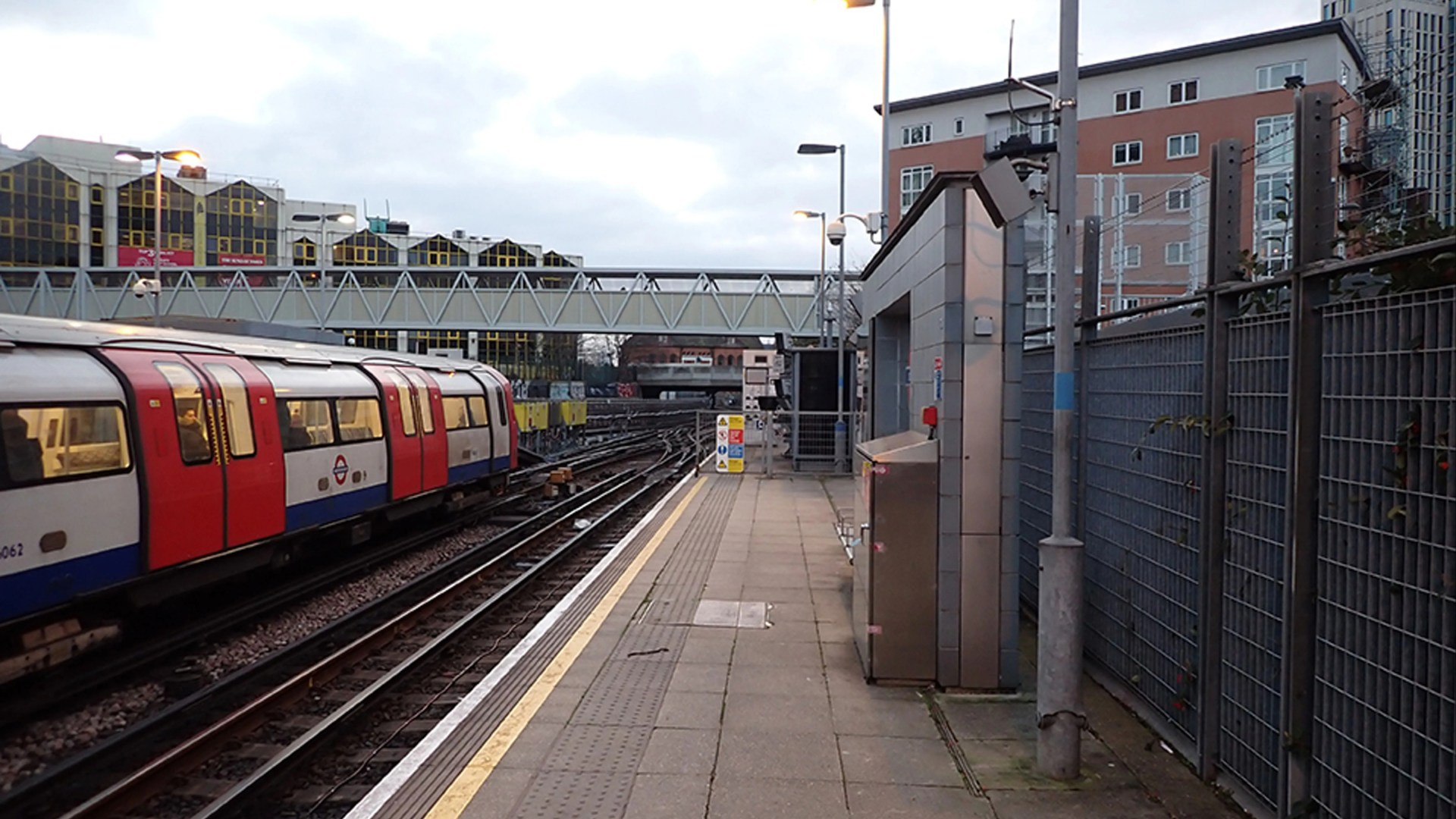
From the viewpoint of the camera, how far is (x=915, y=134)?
169ft

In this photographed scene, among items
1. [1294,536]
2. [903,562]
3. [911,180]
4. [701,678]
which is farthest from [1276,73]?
[1294,536]

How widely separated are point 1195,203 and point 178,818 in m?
9.42

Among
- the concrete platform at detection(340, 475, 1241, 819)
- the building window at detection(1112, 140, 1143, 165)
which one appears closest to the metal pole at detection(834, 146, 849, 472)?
the concrete platform at detection(340, 475, 1241, 819)

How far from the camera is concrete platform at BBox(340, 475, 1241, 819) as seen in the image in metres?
5.14

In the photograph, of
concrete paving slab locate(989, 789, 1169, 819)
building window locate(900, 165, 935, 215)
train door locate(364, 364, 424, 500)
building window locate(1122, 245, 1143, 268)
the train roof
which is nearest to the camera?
concrete paving slab locate(989, 789, 1169, 819)

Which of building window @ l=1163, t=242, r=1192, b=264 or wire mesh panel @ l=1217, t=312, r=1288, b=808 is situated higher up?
building window @ l=1163, t=242, r=1192, b=264

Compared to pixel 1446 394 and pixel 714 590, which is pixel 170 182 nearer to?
pixel 714 590

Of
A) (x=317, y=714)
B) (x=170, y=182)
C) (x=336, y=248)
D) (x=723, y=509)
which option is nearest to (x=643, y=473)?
(x=723, y=509)

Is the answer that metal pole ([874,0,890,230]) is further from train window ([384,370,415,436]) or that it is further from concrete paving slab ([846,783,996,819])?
concrete paving slab ([846,783,996,819])

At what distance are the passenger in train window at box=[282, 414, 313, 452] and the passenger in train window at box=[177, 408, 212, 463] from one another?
1.68 m

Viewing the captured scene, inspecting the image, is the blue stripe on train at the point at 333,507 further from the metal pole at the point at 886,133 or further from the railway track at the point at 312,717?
the metal pole at the point at 886,133

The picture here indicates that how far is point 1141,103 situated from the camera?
44.5m

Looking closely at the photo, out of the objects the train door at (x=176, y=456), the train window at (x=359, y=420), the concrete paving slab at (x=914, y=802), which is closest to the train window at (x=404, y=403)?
the train window at (x=359, y=420)

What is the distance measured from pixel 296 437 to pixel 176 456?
260 cm
